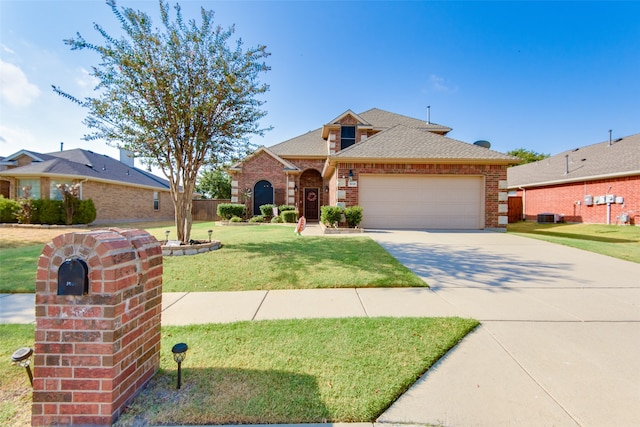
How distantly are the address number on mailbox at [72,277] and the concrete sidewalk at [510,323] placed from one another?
174cm

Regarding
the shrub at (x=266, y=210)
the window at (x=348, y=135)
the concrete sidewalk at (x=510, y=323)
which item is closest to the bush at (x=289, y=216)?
the shrub at (x=266, y=210)

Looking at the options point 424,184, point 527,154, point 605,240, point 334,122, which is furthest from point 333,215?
point 527,154

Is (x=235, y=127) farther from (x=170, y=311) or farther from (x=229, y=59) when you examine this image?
(x=170, y=311)

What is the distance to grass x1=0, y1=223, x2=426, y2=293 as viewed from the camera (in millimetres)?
4648

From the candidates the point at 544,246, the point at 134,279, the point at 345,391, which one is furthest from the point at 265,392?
the point at 544,246

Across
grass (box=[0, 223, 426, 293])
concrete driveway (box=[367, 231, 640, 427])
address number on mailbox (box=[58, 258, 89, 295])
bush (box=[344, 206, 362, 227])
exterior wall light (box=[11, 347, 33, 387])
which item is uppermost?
bush (box=[344, 206, 362, 227])

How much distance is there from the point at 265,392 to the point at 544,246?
937cm

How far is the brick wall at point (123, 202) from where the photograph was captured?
1722cm

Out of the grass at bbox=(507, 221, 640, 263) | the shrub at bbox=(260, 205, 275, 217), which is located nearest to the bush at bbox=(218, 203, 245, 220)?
the shrub at bbox=(260, 205, 275, 217)

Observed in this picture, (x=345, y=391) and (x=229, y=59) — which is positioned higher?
(x=229, y=59)

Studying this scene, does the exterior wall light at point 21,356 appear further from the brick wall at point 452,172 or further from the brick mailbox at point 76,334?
the brick wall at point 452,172

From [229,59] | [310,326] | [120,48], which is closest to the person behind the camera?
[310,326]

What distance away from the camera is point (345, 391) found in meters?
2.03

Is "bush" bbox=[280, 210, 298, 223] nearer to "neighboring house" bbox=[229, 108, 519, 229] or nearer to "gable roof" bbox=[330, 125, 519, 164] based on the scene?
"neighboring house" bbox=[229, 108, 519, 229]
